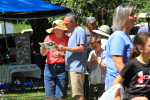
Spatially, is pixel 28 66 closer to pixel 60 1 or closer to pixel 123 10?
pixel 60 1

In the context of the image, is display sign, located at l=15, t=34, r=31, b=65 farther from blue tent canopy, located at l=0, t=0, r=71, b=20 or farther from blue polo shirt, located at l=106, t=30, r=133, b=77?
blue polo shirt, located at l=106, t=30, r=133, b=77

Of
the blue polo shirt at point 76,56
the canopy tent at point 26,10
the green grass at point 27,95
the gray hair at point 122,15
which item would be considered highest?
the canopy tent at point 26,10

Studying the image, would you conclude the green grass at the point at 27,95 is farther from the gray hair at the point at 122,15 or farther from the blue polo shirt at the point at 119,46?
the gray hair at the point at 122,15

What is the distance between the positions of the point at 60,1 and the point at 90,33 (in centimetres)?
564

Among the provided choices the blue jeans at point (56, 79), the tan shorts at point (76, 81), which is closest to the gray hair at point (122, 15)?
the tan shorts at point (76, 81)

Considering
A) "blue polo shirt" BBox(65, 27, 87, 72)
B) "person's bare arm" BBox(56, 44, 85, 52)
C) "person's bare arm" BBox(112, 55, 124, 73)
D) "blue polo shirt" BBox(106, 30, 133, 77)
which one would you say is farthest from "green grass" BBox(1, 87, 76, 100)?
"person's bare arm" BBox(112, 55, 124, 73)

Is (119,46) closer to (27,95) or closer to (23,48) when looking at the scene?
(27,95)

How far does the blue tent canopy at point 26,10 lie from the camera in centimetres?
686

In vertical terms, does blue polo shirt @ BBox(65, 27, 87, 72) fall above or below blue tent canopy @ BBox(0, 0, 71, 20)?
below

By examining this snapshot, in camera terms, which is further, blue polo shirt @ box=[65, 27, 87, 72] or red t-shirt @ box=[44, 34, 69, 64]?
red t-shirt @ box=[44, 34, 69, 64]

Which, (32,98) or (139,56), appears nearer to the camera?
(139,56)

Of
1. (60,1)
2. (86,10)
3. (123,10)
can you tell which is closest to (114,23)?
(123,10)

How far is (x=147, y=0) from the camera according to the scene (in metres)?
14.2

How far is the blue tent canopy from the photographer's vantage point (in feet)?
22.5
